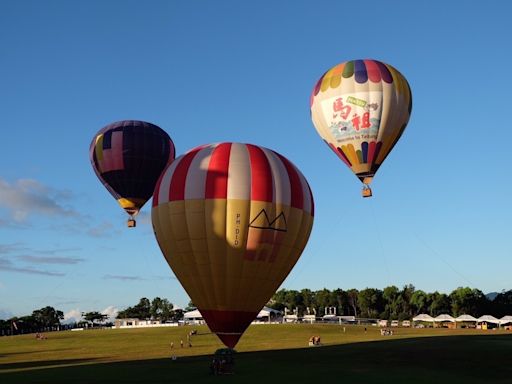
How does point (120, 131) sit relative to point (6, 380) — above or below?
above

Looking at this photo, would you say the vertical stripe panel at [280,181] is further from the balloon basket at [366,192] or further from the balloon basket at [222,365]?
the balloon basket at [366,192]

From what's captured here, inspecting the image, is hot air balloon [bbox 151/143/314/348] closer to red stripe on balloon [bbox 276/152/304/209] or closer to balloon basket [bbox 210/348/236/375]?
red stripe on balloon [bbox 276/152/304/209]

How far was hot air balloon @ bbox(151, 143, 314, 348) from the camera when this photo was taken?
39.3m

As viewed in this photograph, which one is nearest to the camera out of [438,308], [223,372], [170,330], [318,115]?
[223,372]

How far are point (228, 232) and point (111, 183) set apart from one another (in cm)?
3170

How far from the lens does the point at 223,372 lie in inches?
1631

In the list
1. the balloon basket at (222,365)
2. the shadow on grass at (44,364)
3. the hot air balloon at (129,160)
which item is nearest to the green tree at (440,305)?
the hot air balloon at (129,160)

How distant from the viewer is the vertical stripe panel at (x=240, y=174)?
3950 centimetres

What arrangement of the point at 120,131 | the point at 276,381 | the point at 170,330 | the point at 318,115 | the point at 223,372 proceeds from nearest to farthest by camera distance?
the point at 276,381 → the point at 223,372 → the point at 318,115 → the point at 120,131 → the point at 170,330

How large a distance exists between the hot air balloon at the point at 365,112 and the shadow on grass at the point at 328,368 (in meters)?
14.6

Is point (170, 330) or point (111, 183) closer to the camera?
point (111, 183)

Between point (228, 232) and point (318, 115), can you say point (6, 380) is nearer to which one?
point (228, 232)

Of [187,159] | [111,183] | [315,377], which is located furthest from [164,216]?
[111,183]

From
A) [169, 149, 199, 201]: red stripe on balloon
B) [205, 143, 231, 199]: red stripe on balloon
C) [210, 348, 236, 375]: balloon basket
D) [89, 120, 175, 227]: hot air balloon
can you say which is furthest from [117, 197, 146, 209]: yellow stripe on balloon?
[210, 348, 236, 375]: balloon basket
